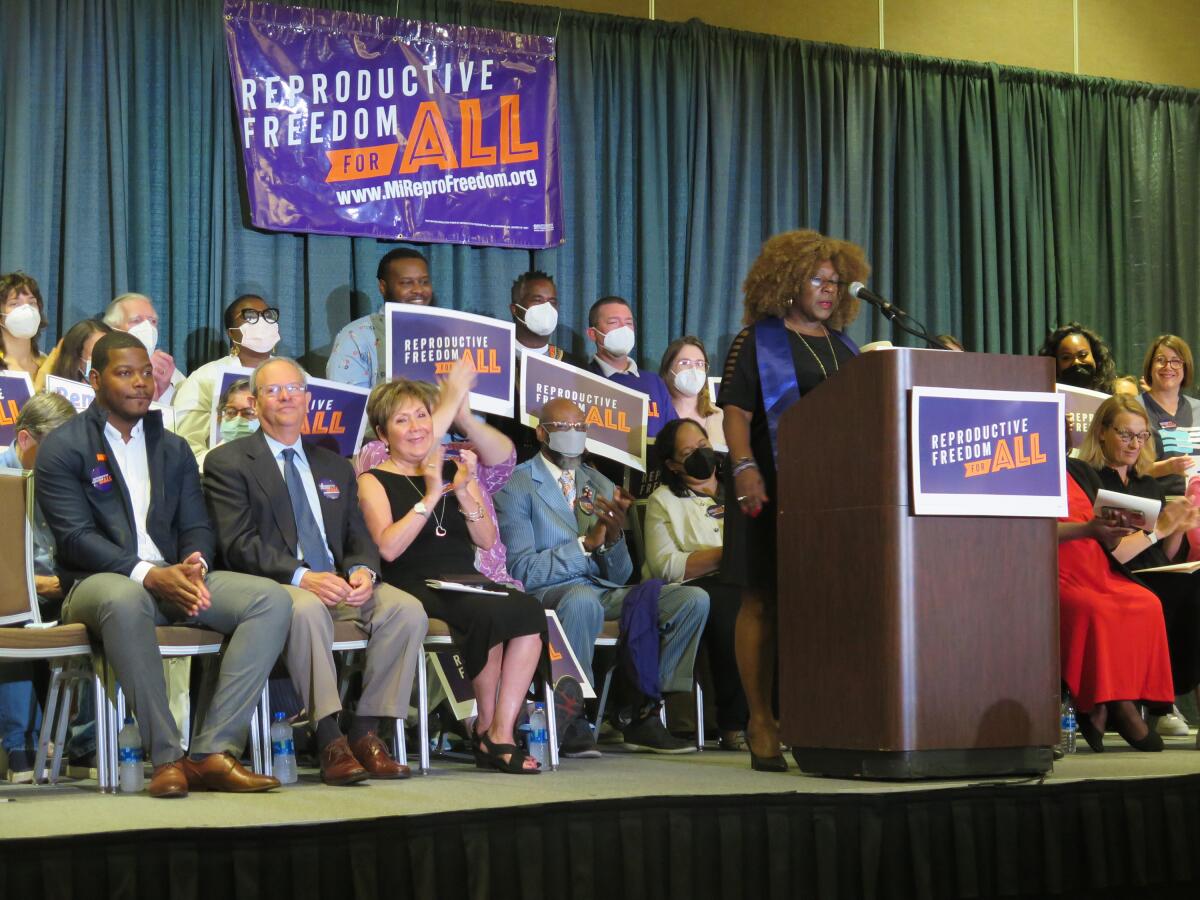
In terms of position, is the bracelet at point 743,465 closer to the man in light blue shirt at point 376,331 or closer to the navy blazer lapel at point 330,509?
the navy blazer lapel at point 330,509

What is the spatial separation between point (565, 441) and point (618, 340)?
101 centimetres

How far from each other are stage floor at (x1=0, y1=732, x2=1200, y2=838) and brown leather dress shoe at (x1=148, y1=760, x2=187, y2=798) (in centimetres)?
3

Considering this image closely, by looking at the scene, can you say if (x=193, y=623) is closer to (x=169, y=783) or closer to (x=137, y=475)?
(x=137, y=475)

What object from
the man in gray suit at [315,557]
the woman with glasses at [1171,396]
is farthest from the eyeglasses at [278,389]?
the woman with glasses at [1171,396]

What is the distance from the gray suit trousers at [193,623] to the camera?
392cm

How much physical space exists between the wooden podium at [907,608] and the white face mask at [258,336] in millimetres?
2555

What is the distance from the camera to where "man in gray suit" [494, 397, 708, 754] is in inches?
206

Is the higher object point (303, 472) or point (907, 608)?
point (303, 472)

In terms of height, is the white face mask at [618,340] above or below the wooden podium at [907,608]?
above

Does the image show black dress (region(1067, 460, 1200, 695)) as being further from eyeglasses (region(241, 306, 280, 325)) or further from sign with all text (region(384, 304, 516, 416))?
eyeglasses (region(241, 306, 280, 325))


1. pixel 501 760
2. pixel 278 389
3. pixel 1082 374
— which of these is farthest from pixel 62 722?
pixel 1082 374

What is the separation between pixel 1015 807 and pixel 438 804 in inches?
50.7

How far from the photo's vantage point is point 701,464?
17.4 ft

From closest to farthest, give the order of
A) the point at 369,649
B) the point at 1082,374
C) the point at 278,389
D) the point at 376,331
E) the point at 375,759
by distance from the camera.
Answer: the point at 375,759 < the point at 369,649 < the point at 278,389 < the point at 376,331 < the point at 1082,374
